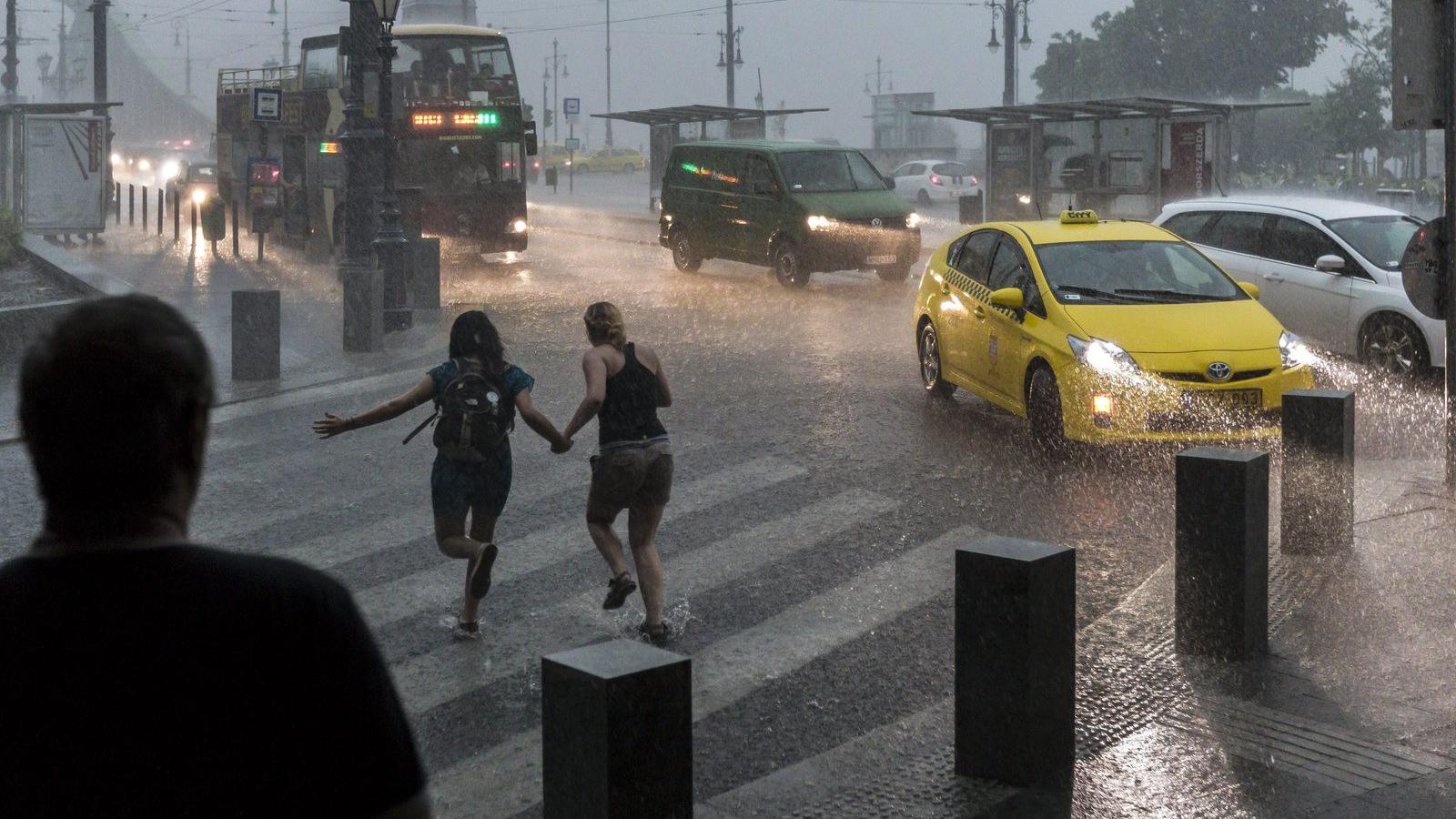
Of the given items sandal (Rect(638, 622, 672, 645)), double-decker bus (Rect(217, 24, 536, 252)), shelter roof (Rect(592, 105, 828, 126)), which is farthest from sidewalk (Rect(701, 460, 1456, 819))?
shelter roof (Rect(592, 105, 828, 126))

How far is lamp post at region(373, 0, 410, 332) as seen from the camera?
1700cm

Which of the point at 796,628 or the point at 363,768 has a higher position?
the point at 363,768

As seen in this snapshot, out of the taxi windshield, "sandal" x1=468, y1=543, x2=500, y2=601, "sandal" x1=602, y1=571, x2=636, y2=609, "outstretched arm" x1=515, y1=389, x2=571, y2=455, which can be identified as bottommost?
"sandal" x1=602, y1=571, x2=636, y2=609

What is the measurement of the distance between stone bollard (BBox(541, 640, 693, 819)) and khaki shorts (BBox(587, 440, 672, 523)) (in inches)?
124

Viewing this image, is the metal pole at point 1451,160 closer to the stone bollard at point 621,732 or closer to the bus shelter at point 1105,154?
the stone bollard at point 621,732

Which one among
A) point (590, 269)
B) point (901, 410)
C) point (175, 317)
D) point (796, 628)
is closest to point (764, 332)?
point (901, 410)

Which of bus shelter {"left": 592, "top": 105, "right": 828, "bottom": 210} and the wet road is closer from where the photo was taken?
the wet road

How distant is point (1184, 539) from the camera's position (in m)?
6.43

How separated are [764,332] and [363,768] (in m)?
15.1

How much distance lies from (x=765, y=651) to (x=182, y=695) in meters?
4.71

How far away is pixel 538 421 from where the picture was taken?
6.63 m

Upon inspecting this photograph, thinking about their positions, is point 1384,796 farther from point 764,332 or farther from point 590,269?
point 590,269

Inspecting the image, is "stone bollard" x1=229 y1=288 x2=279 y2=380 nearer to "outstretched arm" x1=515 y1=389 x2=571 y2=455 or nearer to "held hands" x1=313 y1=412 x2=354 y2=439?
"outstretched arm" x1=515 y1=389 x2=571 y2=455

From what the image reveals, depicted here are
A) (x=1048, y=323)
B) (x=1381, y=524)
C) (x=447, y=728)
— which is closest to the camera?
(x=447, y=728)
